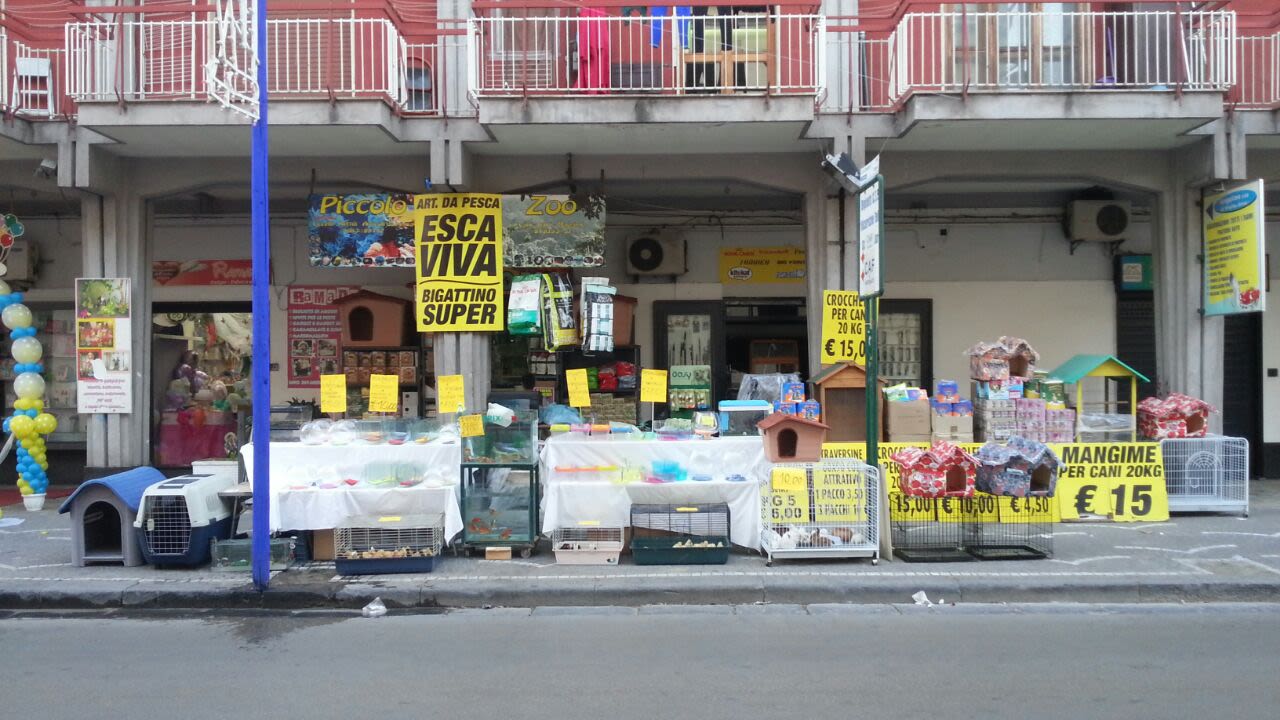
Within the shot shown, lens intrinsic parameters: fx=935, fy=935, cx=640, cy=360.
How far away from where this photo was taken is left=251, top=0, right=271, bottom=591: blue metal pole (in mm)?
7820

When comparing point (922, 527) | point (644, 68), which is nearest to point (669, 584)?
point (922, 527)

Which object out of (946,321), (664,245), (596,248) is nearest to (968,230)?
(946,321)

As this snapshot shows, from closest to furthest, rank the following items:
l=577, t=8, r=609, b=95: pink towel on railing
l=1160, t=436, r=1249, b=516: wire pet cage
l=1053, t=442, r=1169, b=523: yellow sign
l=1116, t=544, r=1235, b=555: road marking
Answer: l=1116, t=544, r=1235, b=555: road marking
l=1053, t=442, r=1169, b=523: yellow sign
l=1160, t=436, r=1249, b=516: wire pet cage
l=577, t=8, r=609, b=95: pink towel on railing

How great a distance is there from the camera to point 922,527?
967 centimetres

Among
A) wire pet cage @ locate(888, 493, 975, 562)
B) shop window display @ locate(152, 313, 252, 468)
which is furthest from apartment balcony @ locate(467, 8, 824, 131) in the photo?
shop window display @ locate(152, 313, 252, 468)

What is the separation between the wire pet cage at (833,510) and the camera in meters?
8.86

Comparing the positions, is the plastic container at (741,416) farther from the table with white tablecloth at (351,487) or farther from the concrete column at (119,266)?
the concrete column at (119,266)

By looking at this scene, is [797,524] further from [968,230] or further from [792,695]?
[968,230]

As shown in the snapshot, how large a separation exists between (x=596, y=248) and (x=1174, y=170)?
7513 mm

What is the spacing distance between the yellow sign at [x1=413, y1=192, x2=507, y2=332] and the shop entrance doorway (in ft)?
36.9

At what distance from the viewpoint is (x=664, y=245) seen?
14.6 metres

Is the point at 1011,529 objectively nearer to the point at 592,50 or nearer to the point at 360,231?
the point at 592,50

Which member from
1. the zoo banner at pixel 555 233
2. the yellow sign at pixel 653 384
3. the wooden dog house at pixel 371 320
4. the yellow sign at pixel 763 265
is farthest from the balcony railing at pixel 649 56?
the wooden dog house at pixel 371 320

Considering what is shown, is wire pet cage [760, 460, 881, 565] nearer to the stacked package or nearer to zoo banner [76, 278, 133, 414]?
the stacked package
